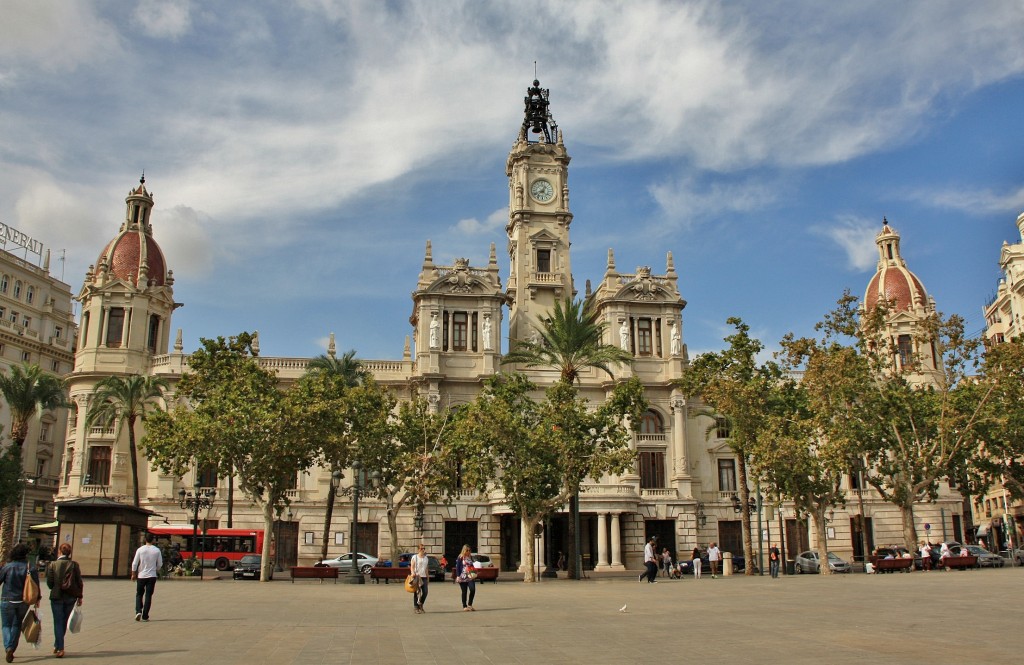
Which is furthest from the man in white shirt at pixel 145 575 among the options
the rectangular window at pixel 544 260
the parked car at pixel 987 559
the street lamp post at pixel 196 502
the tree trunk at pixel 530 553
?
the rectangular window at pixel 544 260

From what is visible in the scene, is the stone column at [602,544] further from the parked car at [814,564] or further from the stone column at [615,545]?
the parked car at [814,564]

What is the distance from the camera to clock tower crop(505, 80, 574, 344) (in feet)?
212

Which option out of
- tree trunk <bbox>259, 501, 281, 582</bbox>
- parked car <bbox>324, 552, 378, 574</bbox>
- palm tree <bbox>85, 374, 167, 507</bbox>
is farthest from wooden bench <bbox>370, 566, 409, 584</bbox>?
palm tree <bbox>85, 374, 167, 507</bbox>

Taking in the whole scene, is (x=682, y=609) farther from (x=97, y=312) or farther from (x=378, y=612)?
(x=97, y=312)

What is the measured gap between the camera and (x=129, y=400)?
5391cm

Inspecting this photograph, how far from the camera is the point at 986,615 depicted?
1878cm

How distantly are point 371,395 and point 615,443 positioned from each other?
12199mm

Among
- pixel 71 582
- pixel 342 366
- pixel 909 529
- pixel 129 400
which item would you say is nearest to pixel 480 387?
pixel 342 366

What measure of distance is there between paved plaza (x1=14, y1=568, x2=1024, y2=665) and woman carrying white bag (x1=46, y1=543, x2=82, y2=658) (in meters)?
0.46

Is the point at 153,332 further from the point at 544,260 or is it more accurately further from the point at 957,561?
the point at 957,561

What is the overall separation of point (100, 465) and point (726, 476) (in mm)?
41791

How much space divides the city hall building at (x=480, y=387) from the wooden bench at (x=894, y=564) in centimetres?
986

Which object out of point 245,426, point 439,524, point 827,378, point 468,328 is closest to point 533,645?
point 245,426

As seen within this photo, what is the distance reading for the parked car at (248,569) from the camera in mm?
42844
